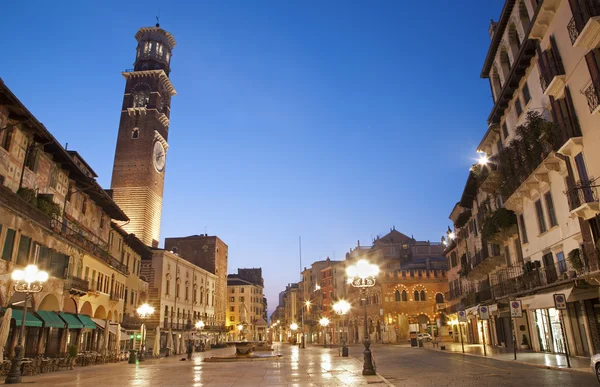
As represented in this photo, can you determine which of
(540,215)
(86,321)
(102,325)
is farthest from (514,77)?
(102,325)

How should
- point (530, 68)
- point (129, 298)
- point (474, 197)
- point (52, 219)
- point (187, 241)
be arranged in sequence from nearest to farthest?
1. point (530, 68)
2. point (52, 219)
3. point (474, 197)
4. point (129, 298)
5. point (187, 241)

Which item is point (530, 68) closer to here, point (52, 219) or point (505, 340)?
point (505, 340)

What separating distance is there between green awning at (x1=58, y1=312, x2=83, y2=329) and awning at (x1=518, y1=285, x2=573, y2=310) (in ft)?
89.2

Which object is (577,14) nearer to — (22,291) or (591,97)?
(591,97)

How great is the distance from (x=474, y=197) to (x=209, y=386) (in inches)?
1264

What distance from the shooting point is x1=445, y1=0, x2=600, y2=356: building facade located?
18.3 meters

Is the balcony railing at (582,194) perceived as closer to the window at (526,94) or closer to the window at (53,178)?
the window at (526,94)

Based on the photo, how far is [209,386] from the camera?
1441 cm

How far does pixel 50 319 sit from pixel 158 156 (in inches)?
2289

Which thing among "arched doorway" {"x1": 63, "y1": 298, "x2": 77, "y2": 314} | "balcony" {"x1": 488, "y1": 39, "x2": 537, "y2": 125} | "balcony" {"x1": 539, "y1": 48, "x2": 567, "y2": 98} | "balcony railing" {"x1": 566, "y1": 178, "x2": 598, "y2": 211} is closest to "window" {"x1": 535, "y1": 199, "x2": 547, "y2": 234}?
"balcony railing" {"x1": 566, "y1": 178, "x2": 598, "y2": 211}

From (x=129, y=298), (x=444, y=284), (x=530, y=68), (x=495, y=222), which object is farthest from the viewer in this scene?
(x=444, y=284)

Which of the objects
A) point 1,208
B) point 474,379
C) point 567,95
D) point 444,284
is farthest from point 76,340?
point 444,284

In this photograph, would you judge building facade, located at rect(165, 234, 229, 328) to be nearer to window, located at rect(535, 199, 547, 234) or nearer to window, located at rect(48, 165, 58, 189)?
window, located at rect(48, 165, 58, 189)

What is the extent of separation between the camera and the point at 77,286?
95.1 ft
